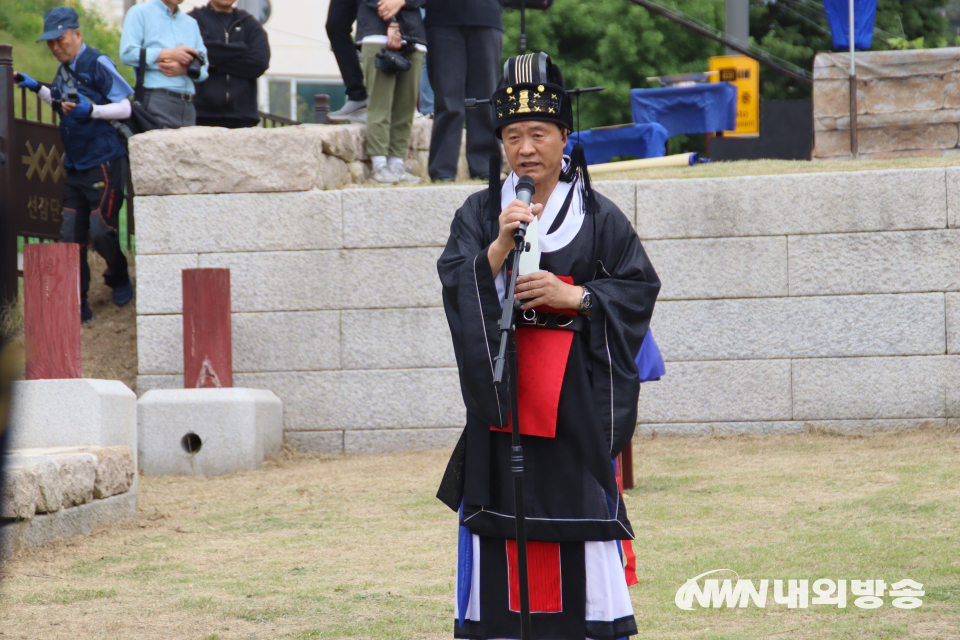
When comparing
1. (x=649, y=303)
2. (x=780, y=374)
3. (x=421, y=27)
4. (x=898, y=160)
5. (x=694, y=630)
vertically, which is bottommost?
(x=694, y=630)

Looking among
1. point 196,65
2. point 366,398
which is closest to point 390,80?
point 196,65

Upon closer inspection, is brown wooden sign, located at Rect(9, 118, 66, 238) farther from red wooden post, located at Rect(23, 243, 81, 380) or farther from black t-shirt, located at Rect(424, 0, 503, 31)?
black t-shirt, located at Rect(424, 0, 503, 31)

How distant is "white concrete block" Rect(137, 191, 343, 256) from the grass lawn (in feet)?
5.73

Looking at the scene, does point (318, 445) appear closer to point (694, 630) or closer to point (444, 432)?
point (444, 432)

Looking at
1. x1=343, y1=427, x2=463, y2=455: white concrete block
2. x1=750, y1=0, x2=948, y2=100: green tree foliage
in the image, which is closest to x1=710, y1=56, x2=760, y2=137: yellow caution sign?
x1=343, y1=427, x2=463, y2=455: white concrete block

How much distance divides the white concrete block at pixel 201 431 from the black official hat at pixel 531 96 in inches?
182

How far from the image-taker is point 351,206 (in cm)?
754

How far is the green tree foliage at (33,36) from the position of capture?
20227mm

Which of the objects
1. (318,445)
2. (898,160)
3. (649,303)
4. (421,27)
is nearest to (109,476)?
(318,445)

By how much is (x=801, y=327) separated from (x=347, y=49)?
14.9ft

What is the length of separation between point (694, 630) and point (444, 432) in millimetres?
3913

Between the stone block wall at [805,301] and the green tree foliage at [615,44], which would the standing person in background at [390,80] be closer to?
the stone block wall at [805,301]

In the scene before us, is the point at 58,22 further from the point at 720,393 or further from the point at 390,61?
the point at 720,393

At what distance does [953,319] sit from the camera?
7098 mm
